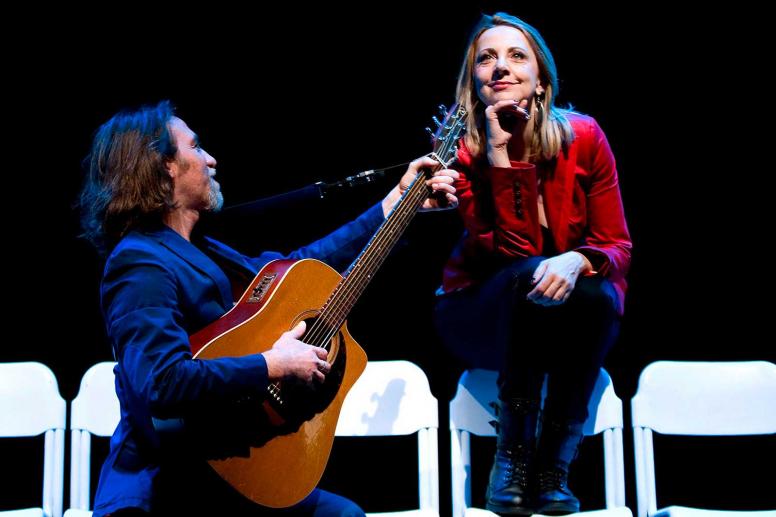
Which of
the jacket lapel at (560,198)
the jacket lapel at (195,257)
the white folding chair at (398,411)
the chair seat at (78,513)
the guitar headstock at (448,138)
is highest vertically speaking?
the guitar headstock at (448,138)

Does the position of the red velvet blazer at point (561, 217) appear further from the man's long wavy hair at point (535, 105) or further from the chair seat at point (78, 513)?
the chair seat at point (78, 513)

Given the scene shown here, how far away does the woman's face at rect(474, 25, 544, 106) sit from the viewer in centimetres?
249

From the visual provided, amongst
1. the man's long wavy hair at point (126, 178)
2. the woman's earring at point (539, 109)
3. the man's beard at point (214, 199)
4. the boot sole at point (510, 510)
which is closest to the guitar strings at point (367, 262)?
the woman's earring at point (539, 109)

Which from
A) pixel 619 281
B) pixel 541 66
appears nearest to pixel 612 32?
pixel 541 66

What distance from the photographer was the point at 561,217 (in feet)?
8.20

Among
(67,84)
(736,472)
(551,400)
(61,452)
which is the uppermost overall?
(67,84)

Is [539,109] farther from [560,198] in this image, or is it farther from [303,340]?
[303,340]

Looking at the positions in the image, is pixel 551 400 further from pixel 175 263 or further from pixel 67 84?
pixel 67 84

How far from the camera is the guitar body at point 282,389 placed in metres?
2.02

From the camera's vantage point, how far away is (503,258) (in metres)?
2.44

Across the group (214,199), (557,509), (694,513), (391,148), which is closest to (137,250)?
(214,199)

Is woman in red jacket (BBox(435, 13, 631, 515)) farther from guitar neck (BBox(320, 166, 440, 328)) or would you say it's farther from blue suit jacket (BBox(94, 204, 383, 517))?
blue suit jacket (BBox(94, 204, 383, 517))

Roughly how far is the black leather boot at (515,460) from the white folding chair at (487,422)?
53cm

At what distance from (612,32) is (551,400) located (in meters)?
2.04
